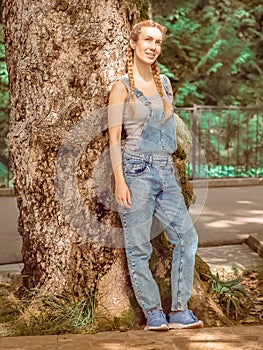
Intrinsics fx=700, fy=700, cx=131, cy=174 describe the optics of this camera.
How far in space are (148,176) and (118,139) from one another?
293 mm

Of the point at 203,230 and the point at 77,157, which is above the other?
the point at 77,157

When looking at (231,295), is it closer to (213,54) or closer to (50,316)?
(50,316)

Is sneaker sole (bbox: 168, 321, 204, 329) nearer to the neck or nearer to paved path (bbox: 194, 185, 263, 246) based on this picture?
the neck

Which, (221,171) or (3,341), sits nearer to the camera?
(3,341)

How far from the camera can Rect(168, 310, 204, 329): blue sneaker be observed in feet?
14.4

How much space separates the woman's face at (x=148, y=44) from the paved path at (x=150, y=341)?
167 cm

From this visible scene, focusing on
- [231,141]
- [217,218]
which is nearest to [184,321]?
[217,218]

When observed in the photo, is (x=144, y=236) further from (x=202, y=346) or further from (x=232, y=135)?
(x=232, y=135)

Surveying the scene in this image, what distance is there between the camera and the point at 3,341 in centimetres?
421

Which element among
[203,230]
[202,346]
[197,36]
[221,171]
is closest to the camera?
[202,346]

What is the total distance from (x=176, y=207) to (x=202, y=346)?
0.87m

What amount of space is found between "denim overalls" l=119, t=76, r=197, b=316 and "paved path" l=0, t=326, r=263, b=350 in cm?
23

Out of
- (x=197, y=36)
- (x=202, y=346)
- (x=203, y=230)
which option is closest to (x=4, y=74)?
(x=197, y=36)

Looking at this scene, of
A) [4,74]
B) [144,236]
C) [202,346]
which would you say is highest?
[4,74]
